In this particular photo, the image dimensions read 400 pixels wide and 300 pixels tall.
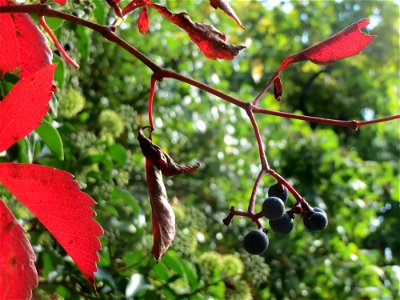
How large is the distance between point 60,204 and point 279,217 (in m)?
0.20

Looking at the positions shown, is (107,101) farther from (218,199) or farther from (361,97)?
(361,97)

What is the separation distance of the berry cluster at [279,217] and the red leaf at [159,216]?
0.40 feet

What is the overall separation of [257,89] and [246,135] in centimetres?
90

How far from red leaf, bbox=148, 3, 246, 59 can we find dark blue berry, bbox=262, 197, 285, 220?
0.47 feet

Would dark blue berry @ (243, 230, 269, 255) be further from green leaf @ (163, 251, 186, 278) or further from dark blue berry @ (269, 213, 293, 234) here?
green leaf @ (163, 251, 186, 278)

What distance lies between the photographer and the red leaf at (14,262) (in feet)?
1.42

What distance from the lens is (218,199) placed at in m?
1.76

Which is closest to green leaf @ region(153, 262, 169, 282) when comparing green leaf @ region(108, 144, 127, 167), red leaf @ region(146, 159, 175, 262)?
green leaf @ region(108, 144, 127, 167)

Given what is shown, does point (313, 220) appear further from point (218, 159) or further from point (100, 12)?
point (218, 159)

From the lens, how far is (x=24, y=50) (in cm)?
59

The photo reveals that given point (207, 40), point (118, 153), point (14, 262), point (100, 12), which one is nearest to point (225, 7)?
point (207, 40)

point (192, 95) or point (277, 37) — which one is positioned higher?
point (277, 37)

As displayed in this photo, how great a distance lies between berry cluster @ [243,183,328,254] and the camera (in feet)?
1.87

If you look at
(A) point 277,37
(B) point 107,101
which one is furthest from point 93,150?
(A) point 277,37
